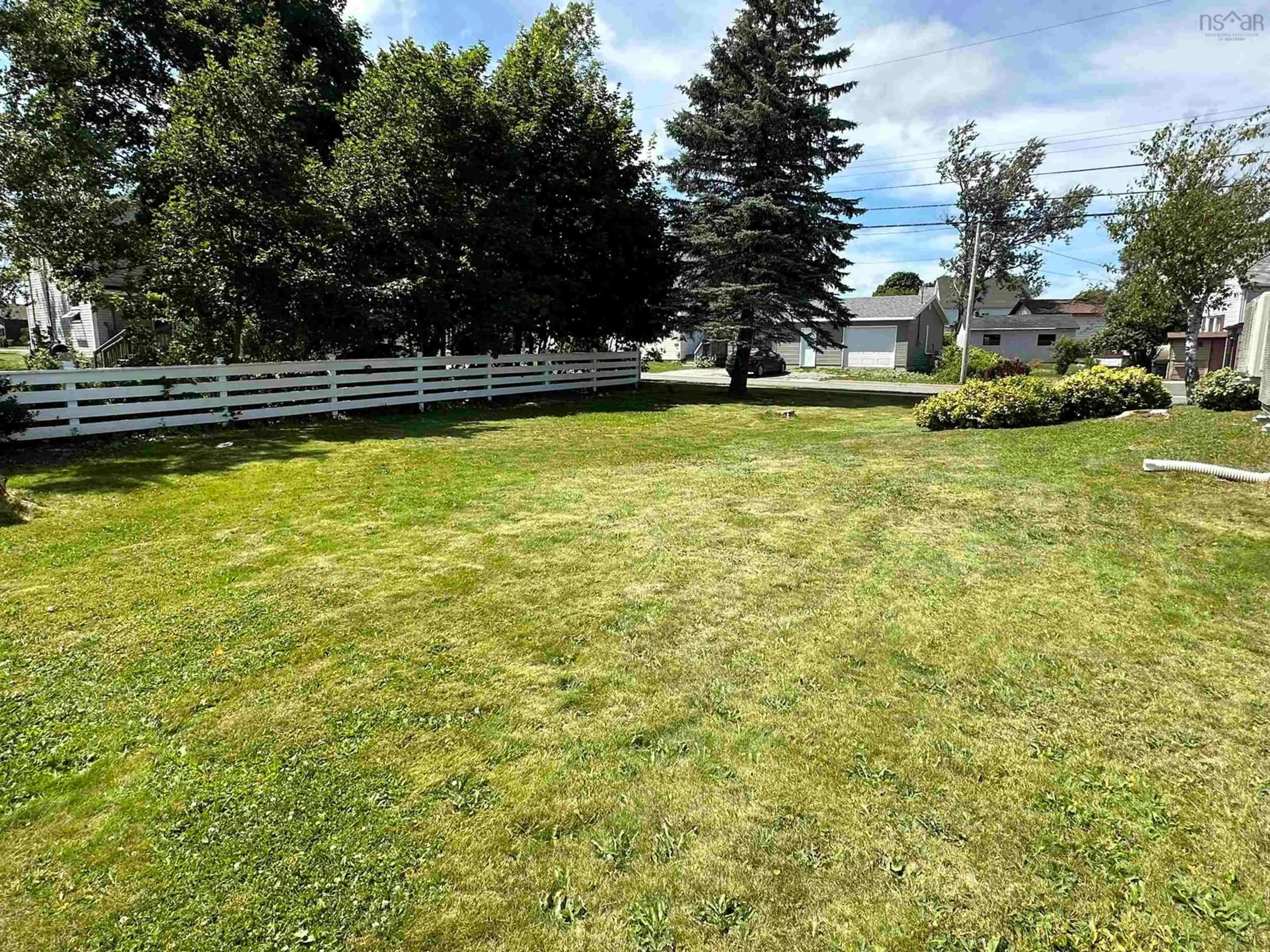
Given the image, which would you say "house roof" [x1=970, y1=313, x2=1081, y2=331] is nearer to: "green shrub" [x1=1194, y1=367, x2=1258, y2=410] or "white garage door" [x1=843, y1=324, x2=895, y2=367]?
"white garage door" [x1=843, y1=324, x2=895, y2=367]

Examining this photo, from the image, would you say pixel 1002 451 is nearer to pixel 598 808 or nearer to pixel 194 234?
pixel 598 808

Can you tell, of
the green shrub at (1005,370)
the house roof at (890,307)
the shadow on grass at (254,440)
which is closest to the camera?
the shadow on grass at (254,440)

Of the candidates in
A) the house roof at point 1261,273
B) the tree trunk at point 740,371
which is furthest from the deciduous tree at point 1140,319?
the tree trunk at point 740,371

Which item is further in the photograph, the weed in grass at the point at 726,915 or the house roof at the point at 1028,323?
the house roof at the point at 1028,323

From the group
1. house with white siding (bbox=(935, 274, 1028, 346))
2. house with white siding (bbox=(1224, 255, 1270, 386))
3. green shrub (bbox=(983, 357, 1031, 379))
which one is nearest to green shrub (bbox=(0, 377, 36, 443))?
house with white siding (bbox=(1224, 255, 1270, 386))

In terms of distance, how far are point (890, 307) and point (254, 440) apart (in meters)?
32.5

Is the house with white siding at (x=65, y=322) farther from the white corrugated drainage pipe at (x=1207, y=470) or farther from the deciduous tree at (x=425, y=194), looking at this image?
the white corrugated drainage pipe at (x=1207, y=470)

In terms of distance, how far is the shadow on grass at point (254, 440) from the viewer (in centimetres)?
702

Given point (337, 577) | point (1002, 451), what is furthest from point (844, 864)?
point (1002, 451)

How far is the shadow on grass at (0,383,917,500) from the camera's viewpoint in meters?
7.02

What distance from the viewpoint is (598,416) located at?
13203mm

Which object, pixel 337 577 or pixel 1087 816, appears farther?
pixel 337 577

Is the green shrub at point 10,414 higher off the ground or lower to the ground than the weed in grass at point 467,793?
higher

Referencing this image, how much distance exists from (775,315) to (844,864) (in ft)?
55.4
